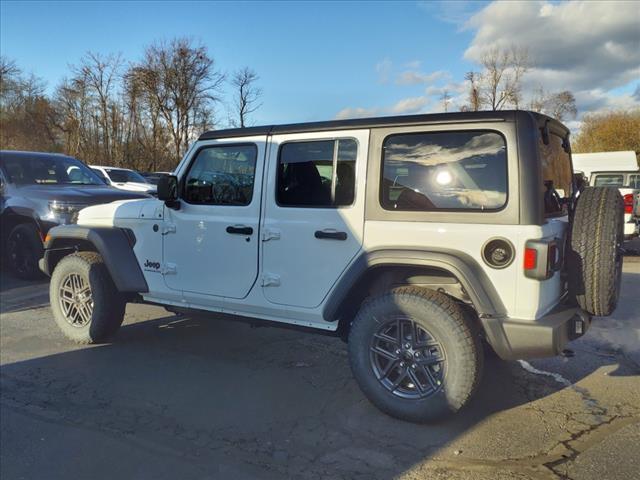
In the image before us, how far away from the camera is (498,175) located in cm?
308

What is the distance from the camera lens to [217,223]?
13.3 ft

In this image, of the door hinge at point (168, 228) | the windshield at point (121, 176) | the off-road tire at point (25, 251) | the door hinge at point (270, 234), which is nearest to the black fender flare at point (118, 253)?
the door hinge at point (168, 228)

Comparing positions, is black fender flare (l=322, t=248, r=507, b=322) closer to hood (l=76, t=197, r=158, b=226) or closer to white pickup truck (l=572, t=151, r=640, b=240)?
hood (l=76, t=197, r=158, b=226)

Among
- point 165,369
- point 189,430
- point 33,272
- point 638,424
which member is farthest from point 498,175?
point 33,272

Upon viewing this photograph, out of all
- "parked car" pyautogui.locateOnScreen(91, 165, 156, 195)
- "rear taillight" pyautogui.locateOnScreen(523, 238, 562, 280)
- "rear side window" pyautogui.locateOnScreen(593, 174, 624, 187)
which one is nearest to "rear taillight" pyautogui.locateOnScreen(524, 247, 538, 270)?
"rear taillight" pyautogui.locateOnScreen(523, 238, 562, 280)

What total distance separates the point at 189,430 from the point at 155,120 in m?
37.3

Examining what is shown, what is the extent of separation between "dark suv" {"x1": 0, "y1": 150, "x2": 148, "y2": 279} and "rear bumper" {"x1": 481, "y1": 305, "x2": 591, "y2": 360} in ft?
19.5

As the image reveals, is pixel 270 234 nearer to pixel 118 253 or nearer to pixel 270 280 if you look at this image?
pixel 270 280

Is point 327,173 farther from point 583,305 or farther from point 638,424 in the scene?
point 638,424

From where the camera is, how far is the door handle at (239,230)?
389 centimetres

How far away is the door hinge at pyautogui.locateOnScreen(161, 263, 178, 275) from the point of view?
4340mm

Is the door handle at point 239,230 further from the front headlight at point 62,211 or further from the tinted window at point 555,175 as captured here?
the front headlight at point 62,211

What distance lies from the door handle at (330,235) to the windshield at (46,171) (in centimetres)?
594

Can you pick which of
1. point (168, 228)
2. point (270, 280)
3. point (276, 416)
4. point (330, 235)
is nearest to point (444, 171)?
point (330, 235)
